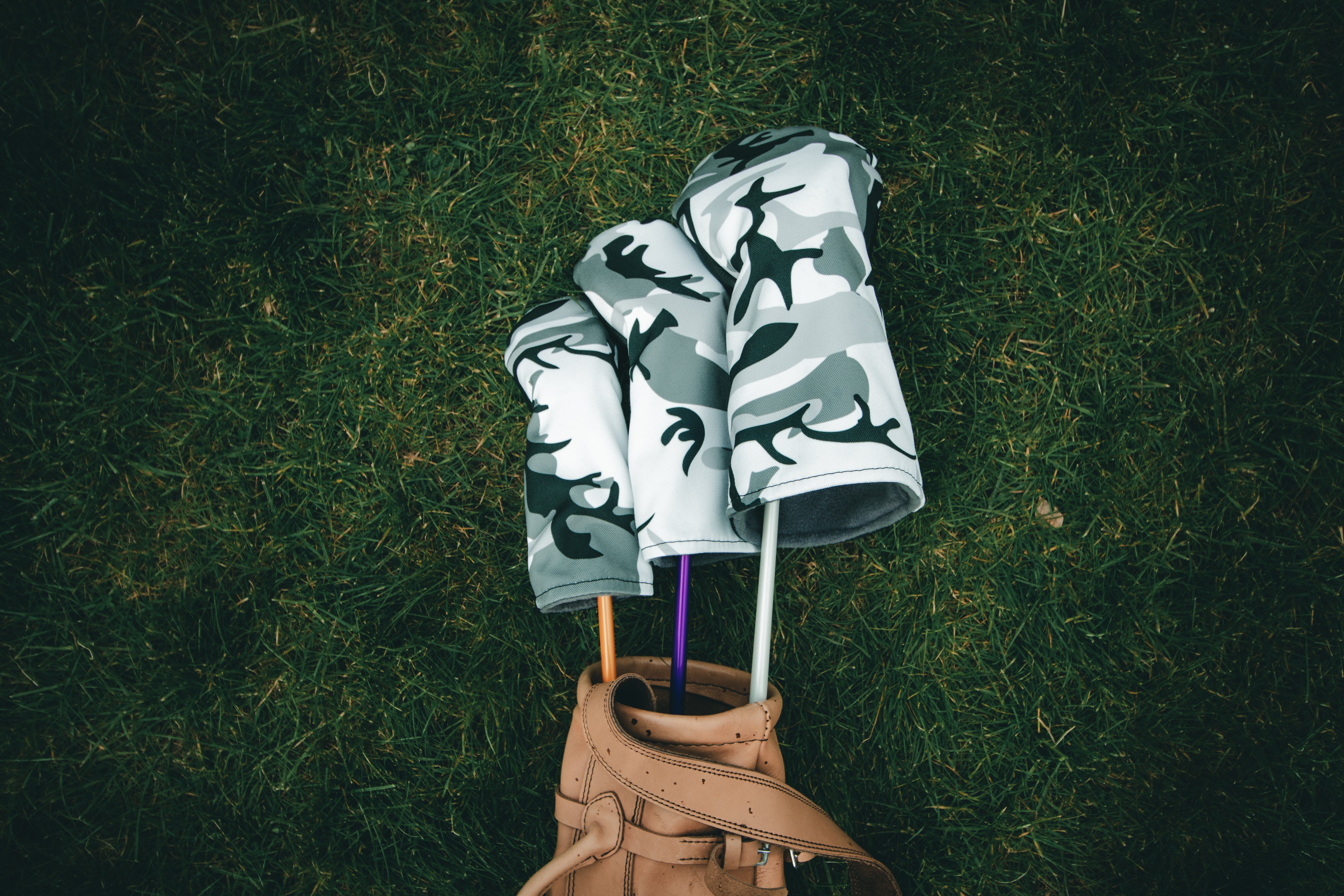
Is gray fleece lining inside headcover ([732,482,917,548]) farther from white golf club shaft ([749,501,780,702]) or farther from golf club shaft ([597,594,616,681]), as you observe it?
golf club shaft ([597,594,616,681])

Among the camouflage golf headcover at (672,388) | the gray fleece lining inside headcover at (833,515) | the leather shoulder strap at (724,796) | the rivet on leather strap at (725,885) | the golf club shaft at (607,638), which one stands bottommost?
the rivet on leather strap at (725,885)

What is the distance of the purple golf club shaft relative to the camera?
1297 millimetres

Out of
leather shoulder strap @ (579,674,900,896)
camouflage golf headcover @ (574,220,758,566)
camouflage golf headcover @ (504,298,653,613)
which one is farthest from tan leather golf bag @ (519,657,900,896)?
camouflage golf headcover @ (574,220,758,566)

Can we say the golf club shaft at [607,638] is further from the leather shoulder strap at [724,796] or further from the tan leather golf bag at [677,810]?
the leather shoulder strap at [724,796]

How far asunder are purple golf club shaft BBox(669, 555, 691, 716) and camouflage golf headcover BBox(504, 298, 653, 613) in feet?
0.26

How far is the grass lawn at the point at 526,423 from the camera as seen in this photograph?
1.58 metres

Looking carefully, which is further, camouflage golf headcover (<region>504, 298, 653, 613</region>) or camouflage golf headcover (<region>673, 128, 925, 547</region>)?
camouflage golf headcover (<region>504, 298, 653, 613</region>)

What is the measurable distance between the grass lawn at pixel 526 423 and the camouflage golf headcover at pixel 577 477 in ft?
0.98

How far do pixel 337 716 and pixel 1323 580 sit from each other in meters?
2.38

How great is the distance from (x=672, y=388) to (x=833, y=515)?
0.39m

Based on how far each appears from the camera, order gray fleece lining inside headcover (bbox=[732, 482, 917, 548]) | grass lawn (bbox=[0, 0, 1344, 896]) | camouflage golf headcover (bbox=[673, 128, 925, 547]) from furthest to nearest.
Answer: grass lawn (bbox=[0, 0, 1344, 896])
gray fleece lining inside headcover (bbox=[732, 482, 917, 548])
camouflage golf headcover (bbox=[673, 128, 925, 547])

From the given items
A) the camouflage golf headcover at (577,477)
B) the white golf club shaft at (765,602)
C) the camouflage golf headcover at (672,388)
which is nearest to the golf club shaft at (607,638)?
the camouflage golf headcover at (577,477)

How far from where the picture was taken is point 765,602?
1188mm

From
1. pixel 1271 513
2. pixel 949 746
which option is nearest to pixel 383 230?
pixel 949 746
